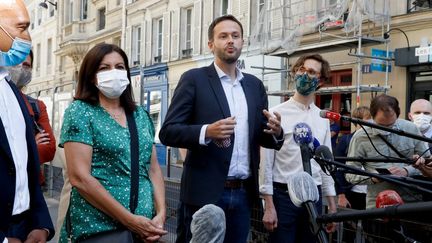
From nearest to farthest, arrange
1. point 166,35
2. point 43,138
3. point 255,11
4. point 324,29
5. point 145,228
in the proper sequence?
point 145,228 → point 43,138 → point 324,29 → point 255,11 → point 166,35

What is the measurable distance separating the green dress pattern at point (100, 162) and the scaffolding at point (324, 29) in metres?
10.6

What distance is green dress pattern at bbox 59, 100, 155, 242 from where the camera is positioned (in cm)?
280

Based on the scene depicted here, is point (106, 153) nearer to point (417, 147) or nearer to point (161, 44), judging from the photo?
point (417, 147)

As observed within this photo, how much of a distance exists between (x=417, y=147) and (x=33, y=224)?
2.99 metres

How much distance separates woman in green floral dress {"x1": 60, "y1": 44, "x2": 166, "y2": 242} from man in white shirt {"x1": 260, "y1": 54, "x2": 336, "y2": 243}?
96 cm

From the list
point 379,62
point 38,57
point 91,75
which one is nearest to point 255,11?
point 379,62

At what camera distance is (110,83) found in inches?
117

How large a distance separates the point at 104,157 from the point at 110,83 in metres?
0.42

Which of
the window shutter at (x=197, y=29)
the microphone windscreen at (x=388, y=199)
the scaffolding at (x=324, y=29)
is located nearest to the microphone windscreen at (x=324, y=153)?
the microphone windscreen at (x=388, y=199)

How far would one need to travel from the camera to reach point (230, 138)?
3207 millimetres

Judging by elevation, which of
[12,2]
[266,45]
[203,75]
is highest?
[266,45]

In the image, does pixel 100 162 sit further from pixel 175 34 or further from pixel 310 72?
pixel 175 34

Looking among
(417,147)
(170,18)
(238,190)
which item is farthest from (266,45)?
(238,190)

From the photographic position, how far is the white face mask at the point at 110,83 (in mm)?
2984
